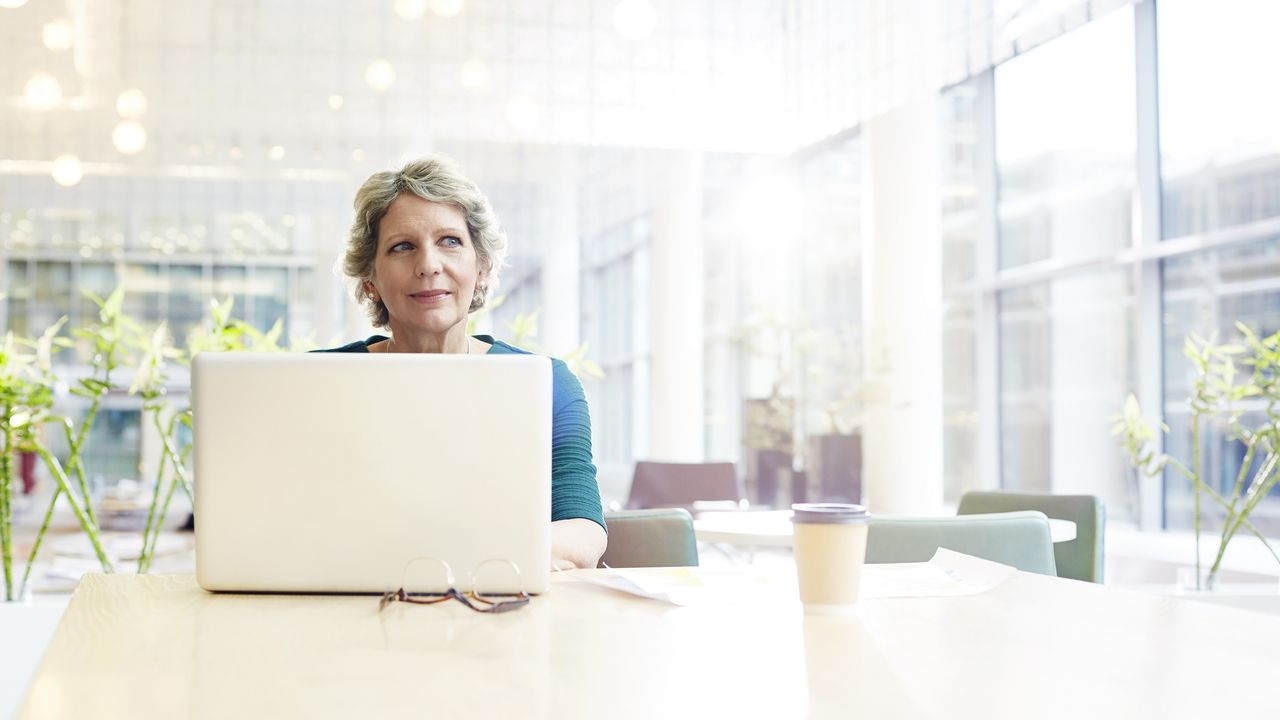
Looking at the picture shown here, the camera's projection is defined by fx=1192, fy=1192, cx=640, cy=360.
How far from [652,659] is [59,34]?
6.27 metres

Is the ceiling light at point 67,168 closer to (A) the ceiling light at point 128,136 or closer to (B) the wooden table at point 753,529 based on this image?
(A) the ceiling light at point 128,136

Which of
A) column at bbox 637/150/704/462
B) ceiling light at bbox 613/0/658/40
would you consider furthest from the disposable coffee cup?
column at bbox 637/150/704/462

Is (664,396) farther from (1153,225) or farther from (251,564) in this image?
(251,564)

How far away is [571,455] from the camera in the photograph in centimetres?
195

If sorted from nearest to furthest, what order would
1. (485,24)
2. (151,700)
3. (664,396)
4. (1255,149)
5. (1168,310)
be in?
(151,700), (1255,149), (1168,310), (485,24), (664,396)

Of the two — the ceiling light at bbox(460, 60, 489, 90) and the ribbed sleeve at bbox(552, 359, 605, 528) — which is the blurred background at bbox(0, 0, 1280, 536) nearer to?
the ceiling light at bbox(460, 60, 489, 90)

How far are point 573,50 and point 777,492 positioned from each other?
2.94 meters

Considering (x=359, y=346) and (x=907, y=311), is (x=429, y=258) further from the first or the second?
(x=907, y=311)

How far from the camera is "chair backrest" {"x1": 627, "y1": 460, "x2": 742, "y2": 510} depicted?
6504mm

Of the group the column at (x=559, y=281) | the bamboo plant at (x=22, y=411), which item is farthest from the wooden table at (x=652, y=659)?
the column at (x=559, y=281)

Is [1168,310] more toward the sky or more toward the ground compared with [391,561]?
more toward the sky

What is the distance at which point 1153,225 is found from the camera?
216 inches

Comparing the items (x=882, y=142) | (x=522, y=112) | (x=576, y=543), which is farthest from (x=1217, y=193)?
(x=576, y=543)

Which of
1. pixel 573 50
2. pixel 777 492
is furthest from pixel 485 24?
pixel 777 492
